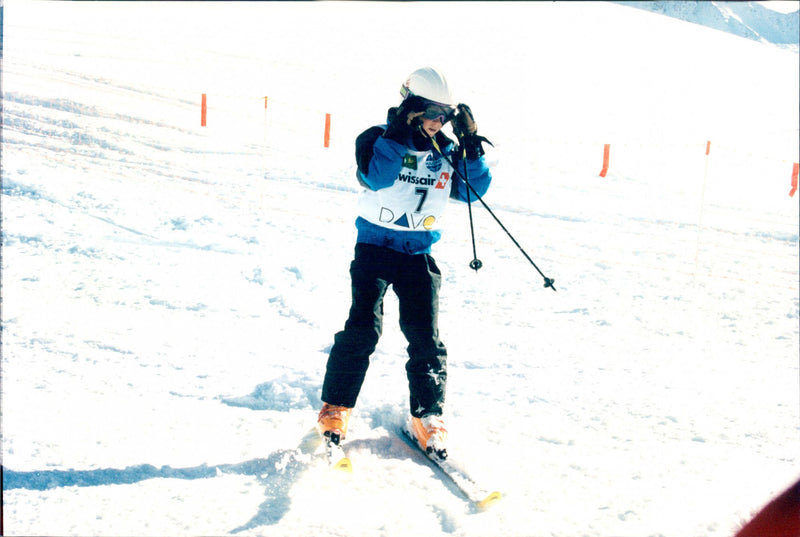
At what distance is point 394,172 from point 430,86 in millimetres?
395

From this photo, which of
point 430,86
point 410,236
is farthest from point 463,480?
point 430,86

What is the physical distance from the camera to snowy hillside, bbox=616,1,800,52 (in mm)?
2732

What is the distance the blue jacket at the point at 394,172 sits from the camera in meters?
3.10

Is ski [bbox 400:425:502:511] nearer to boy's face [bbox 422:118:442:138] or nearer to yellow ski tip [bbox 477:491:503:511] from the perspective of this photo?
yellow ski tip [bbox 477:491:503:511]

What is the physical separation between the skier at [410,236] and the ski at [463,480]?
5 cm

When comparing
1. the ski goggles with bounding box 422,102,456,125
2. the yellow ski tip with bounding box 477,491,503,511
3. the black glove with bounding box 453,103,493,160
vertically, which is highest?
the ski goggles with bounding box 422,102,456,125

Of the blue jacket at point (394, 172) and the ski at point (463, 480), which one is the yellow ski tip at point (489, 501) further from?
the blue jacket at point (394, 172)

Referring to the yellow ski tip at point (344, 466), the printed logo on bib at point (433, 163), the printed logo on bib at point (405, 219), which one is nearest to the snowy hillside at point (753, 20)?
the printed logo on bib at point (433, 163)

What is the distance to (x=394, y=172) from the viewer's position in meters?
3.13

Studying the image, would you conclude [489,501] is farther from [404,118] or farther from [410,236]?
[404,118]

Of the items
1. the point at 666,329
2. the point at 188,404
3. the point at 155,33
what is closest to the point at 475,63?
the point at 155,33

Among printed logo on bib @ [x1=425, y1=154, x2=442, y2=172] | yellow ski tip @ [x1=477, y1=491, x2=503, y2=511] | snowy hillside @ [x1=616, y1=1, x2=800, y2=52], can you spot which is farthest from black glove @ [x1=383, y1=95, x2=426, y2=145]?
yellow ski tip @ [x1=477, y1=491, x2=503, y2=511]

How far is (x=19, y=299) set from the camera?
4.93 m

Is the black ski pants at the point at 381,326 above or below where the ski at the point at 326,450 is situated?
above
